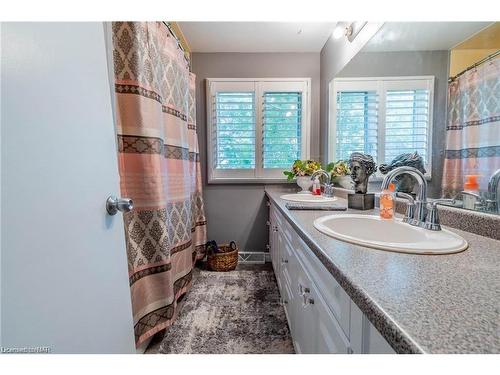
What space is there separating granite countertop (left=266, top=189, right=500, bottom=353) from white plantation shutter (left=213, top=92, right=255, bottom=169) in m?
1.99

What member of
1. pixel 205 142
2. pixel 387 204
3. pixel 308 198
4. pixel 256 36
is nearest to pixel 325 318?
pixel 387 204

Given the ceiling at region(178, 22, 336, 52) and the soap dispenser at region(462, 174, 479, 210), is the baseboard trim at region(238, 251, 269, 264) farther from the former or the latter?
the ceiling at region(178, 22, 336, 52)

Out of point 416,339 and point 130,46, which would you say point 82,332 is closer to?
point 416,339

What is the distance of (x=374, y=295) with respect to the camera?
1.32 feet

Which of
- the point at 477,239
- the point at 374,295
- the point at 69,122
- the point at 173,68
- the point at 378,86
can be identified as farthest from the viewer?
the point at 173,68

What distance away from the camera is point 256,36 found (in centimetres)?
222

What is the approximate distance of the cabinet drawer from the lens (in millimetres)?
530

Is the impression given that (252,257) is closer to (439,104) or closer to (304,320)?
(304,320)

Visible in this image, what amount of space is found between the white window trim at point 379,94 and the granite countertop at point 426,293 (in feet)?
2.10

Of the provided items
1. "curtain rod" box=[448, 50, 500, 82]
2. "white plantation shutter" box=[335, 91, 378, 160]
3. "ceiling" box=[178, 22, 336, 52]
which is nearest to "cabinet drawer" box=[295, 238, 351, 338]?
"curtain rod" box=[448, 50, 500, 82]

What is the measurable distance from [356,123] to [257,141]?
105cm

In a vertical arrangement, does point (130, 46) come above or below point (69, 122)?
above
